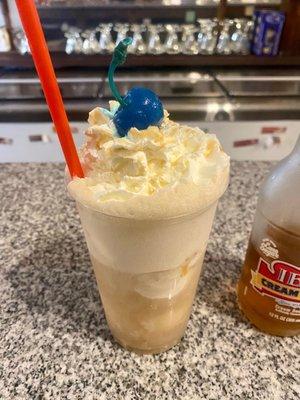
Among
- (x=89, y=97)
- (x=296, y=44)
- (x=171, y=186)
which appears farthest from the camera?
(x=296, y=44)

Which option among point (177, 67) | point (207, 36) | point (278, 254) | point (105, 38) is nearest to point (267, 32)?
point (207, 36)

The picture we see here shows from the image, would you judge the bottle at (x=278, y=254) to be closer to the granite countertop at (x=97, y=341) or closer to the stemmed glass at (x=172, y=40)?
the granite countertop at (x=97, y=341)

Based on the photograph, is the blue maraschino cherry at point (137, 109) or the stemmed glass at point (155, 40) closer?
the blue maraschino cherry at point (137, 109)

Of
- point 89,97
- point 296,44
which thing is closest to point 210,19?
point 296,44

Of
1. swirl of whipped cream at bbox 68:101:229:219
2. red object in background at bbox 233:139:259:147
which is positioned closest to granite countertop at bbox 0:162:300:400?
swirl of whipped cream at bbox 68:101:229:219

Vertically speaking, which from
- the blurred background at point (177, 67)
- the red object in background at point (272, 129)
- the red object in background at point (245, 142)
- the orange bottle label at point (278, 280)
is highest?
the orange bottle label at point (278, 280)

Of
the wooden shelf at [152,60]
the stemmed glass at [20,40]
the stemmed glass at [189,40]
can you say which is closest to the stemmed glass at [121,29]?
the wooden shelf at [152,60]

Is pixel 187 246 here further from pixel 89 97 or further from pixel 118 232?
pixel 89 97

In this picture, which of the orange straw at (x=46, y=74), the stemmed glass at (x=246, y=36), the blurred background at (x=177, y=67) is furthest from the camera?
the stemmed glass at (x=246, y=36)
